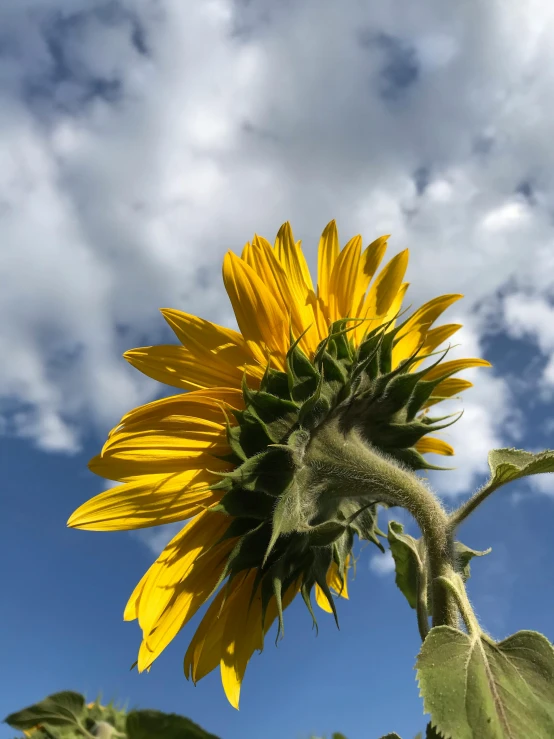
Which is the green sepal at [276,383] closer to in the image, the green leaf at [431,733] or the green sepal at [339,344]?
the green sepal at [339,344]

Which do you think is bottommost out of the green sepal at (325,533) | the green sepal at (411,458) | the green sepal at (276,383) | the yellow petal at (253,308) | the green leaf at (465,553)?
the green leaf at (465,553)

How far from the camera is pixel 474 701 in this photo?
173 centimetres

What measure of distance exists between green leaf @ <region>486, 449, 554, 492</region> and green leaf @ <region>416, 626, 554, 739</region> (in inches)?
17.5

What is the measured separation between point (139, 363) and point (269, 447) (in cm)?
66

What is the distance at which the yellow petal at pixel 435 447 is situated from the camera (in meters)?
3.23

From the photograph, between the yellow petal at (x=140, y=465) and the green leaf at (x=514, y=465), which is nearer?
the green leaf at (x=514, y=465)

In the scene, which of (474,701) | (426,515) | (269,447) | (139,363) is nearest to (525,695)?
(474,701)

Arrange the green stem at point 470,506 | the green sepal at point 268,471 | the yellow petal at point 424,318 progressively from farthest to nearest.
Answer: the yellow petal at point 424,318, the green sepal at point 268,471, the green stem at point 470,506

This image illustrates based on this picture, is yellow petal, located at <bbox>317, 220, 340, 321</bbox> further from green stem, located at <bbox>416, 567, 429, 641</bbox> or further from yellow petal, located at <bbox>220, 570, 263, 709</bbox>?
yellow petal, located at <bbox>220, 570, 263, 709</bbox>

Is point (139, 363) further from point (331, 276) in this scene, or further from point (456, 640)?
point (456, 640)

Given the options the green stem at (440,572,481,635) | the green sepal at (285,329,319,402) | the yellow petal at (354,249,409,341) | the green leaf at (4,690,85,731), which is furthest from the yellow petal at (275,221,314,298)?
the green leaf at (4,690,85,731)

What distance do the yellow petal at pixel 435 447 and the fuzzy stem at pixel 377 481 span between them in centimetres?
68

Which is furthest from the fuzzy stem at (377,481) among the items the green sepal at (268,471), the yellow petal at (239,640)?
the yellow petal at (239,640)

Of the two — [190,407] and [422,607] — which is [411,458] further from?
[190,407]
